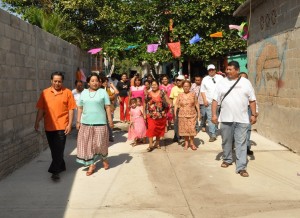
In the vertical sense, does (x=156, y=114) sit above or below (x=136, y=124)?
above

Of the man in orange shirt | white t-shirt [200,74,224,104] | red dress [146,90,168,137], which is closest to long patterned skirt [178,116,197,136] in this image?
red dress [146,90,168,137]

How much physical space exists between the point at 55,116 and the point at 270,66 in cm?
556

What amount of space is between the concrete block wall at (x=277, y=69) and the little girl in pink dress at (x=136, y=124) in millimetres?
3059

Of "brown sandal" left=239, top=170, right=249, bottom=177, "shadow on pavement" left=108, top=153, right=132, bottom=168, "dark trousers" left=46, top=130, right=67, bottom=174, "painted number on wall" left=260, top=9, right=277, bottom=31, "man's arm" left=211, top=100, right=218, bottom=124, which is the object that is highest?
"painted number on wall" left=260, top=9, right=277, bottom=31

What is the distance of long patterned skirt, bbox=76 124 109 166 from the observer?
577cm

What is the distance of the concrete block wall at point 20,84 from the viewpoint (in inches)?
222

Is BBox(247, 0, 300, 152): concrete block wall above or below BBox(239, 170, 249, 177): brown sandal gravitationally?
above

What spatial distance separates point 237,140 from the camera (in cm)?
583

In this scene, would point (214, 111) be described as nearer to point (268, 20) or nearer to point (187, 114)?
point (187, 114)

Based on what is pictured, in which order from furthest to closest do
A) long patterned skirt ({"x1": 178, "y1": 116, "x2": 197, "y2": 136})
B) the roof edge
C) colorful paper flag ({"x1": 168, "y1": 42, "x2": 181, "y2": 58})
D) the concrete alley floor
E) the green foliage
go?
the green foliage, colorful paper flag ({"x1": 168, "y1": 42, "x2": 181, "y2": 58}), the roof edge, long patterned skirt ({"x1": 178, "y1": 116, "x2": 197, "y2": 136}), the concrete alley floor

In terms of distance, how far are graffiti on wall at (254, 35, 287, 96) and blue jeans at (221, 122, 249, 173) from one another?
2745 millimetres

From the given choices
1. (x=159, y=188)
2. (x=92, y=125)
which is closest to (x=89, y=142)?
(x=92, y=125)

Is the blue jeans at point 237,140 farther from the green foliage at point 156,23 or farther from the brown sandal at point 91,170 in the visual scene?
the green foliage at point 156,23

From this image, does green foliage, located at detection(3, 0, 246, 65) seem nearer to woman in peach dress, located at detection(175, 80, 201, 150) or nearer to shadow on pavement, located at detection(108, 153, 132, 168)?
woman in peach dress, located at detection(175, 80, 201, 150)
